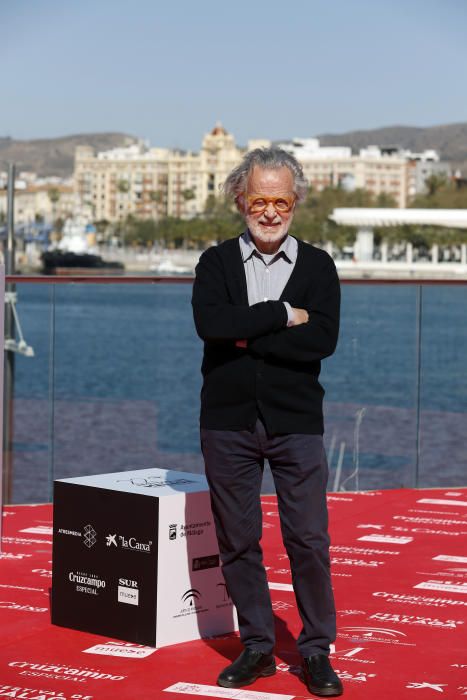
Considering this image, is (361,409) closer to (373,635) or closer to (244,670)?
(373,635)

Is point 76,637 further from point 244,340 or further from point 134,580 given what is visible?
point 244,340

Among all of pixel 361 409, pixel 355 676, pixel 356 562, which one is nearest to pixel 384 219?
pixel 361 409

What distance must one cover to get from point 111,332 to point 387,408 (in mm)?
52204

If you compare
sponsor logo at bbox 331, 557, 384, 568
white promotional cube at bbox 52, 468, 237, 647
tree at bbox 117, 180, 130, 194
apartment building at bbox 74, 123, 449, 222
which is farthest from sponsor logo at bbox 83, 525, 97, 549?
tree at bbox 117, 180, 130, 194

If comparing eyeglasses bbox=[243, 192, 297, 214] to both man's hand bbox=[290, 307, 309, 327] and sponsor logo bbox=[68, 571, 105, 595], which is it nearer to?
man's hand bbox=[290, 307, 309, 327]

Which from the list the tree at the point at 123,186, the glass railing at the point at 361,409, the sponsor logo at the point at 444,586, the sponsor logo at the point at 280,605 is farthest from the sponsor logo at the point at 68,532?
the tree at the point at 123,186

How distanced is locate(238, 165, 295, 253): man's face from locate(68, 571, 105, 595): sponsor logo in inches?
43.8

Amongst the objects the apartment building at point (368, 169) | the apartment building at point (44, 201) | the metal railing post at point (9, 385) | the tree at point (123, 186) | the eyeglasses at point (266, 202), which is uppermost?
the apartment building at point (368, 169)

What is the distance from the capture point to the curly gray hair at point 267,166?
3162mm

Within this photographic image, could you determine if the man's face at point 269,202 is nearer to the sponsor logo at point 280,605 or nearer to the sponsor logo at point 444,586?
the sponsor logo at point 280,605

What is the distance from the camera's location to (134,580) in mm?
3574

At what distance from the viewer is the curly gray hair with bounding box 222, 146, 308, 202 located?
316 cm

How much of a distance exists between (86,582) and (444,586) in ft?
4.45

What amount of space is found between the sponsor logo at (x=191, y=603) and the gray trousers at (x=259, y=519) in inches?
15.5
